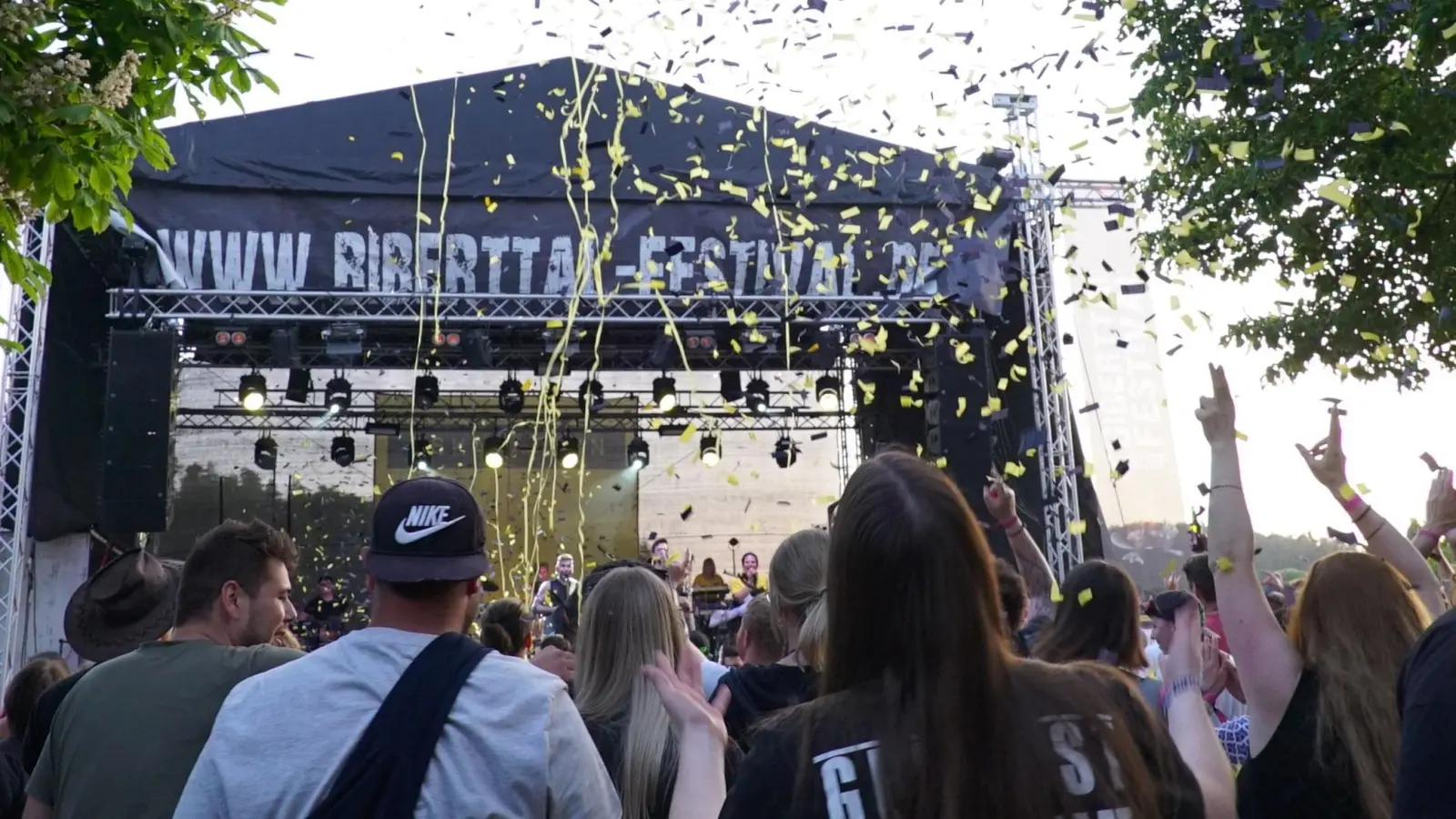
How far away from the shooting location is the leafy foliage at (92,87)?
3.60 m

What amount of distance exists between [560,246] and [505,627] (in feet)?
21.1

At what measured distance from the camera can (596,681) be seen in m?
2.81

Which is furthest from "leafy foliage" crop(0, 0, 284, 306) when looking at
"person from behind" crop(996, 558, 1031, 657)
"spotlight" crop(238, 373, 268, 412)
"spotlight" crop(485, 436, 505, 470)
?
"spotlight" crop(485, 436, 505, 470)

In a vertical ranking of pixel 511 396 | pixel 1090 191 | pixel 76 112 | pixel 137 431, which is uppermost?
pixel 1090 191

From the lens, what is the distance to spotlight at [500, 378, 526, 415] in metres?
12.4

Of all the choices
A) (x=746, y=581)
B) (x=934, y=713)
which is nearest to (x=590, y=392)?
(x=746, y=581)

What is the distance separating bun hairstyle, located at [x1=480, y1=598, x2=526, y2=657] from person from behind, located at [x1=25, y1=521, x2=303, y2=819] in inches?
58.9

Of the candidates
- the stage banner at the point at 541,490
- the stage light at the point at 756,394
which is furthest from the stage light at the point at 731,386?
the stage banner at the point at 541,490

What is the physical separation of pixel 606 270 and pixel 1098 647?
25.3 ft

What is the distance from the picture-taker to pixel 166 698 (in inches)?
96.9

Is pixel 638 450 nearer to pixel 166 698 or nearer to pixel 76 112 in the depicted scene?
pixel 76 112

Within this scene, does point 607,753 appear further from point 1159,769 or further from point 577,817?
point 1159,769

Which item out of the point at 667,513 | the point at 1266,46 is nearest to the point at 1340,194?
the point at 1266,46

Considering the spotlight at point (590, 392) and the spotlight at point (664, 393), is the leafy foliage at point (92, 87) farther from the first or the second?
the spotlight at point (664, 393)
